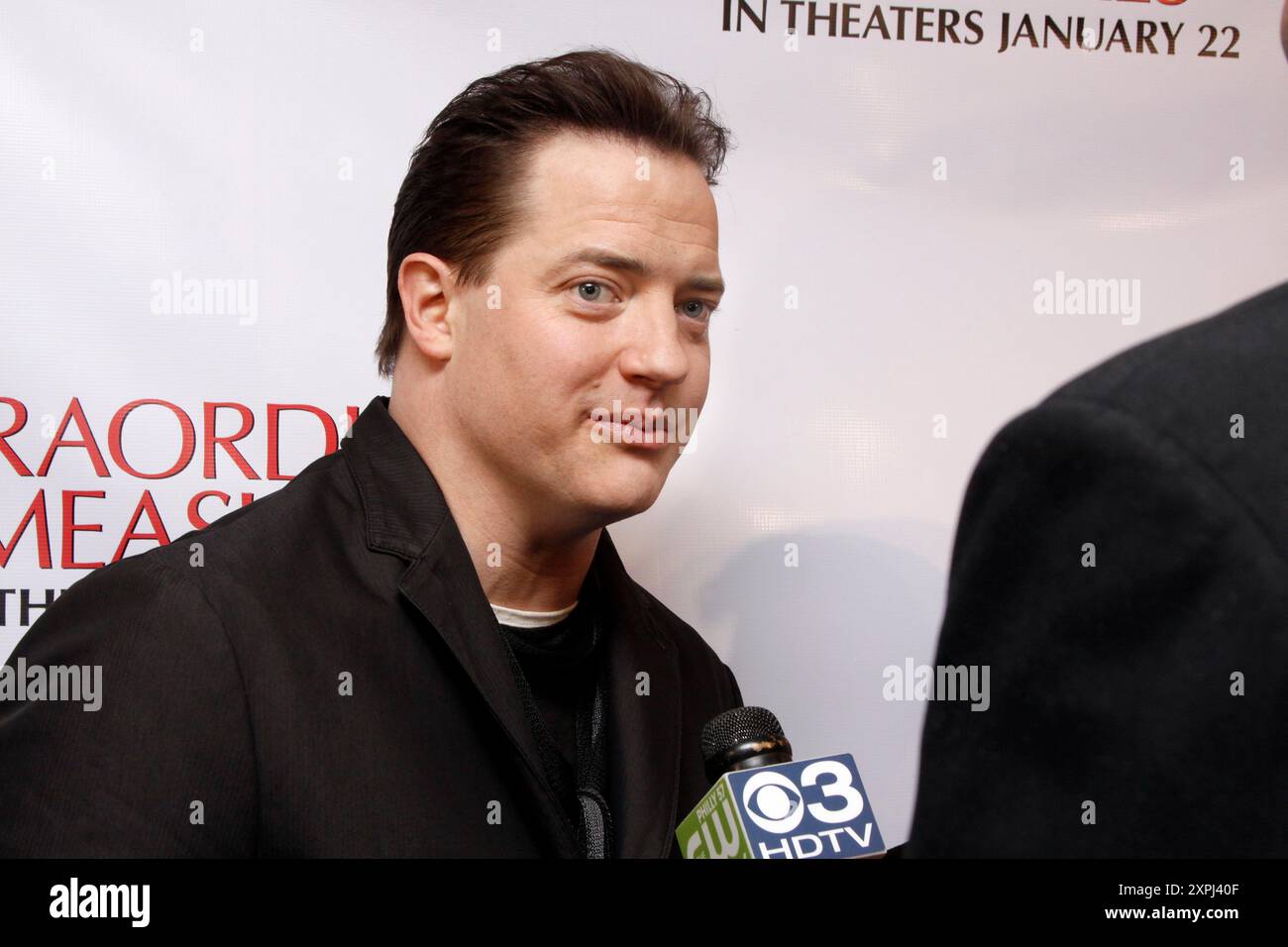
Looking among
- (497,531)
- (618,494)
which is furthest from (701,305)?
(497,531)

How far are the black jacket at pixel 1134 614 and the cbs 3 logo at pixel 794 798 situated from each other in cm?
70

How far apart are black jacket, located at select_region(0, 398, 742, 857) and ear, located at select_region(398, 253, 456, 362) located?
11 centimetres

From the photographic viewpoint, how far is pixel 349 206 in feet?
5.66

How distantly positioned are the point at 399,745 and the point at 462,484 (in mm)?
364

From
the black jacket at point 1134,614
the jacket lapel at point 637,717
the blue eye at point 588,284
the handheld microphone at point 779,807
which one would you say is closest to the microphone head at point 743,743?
the handheld microphone at point 779,807

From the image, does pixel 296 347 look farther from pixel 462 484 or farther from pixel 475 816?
pixel 475 816

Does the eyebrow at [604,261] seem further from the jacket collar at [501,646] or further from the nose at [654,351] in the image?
the jacket collar at [501,646]

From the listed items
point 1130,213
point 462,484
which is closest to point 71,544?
point 462,484

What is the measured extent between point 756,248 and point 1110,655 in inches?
57.6

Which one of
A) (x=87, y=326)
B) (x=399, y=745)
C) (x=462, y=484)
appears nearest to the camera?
(x=399, y=745)

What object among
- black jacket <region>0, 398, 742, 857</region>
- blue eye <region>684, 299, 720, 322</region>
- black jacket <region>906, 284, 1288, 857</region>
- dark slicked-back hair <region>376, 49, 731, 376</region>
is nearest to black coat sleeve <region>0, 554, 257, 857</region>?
black jacket <region>0, 398, 742, 857</region>

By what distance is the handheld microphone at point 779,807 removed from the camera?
3.89 feet

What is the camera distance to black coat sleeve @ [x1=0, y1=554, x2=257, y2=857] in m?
1.11
